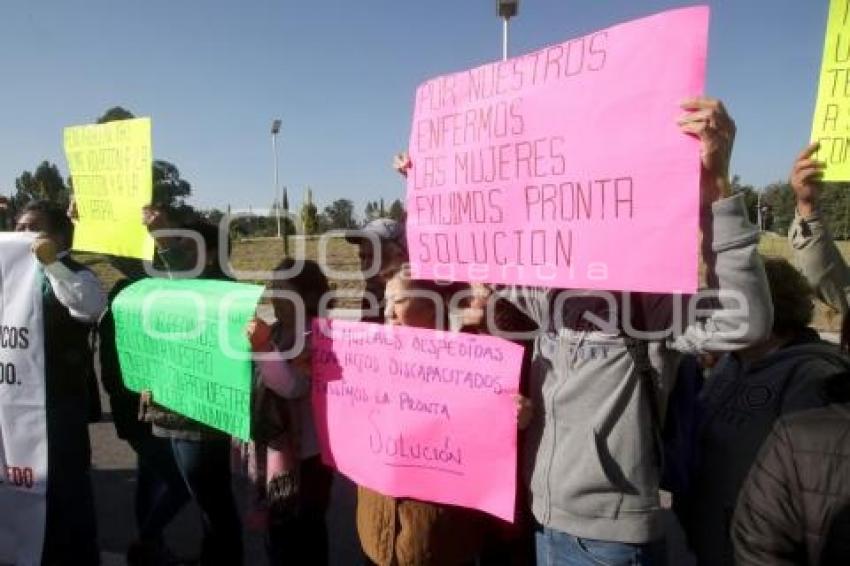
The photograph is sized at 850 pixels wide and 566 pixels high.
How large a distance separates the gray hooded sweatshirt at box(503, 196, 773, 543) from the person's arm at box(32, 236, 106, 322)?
2.03m

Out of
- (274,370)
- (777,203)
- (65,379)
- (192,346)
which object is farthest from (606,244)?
(777,203)

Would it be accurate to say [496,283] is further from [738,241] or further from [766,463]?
[766,463]

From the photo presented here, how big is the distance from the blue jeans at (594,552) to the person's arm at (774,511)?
1.16 ft

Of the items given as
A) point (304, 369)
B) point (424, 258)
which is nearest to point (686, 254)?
point (424, 258)

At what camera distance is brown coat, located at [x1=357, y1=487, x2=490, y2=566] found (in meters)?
2.01

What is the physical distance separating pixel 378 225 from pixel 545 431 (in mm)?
1496

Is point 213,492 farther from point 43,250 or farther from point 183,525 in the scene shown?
point 43,250

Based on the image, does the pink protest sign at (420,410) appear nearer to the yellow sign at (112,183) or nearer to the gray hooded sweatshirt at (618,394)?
the gray hooded sweatshirt at (618,394)

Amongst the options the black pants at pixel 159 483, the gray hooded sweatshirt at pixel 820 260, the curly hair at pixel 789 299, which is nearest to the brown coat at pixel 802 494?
the curly hair at pixel 789 299

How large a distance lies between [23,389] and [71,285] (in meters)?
0.52

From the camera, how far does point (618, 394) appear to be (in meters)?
1.60

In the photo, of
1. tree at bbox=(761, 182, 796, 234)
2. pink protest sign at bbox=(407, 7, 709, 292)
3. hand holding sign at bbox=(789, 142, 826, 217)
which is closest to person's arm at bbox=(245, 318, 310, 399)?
pink protest sign at bbox=(407, 7, 709, 292)

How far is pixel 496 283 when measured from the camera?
1952 mm

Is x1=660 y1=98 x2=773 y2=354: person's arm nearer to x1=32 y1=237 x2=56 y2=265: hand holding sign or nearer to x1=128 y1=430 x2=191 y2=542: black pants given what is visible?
x1=32 y1=237 x2=56 y2=265: hand holding sign
